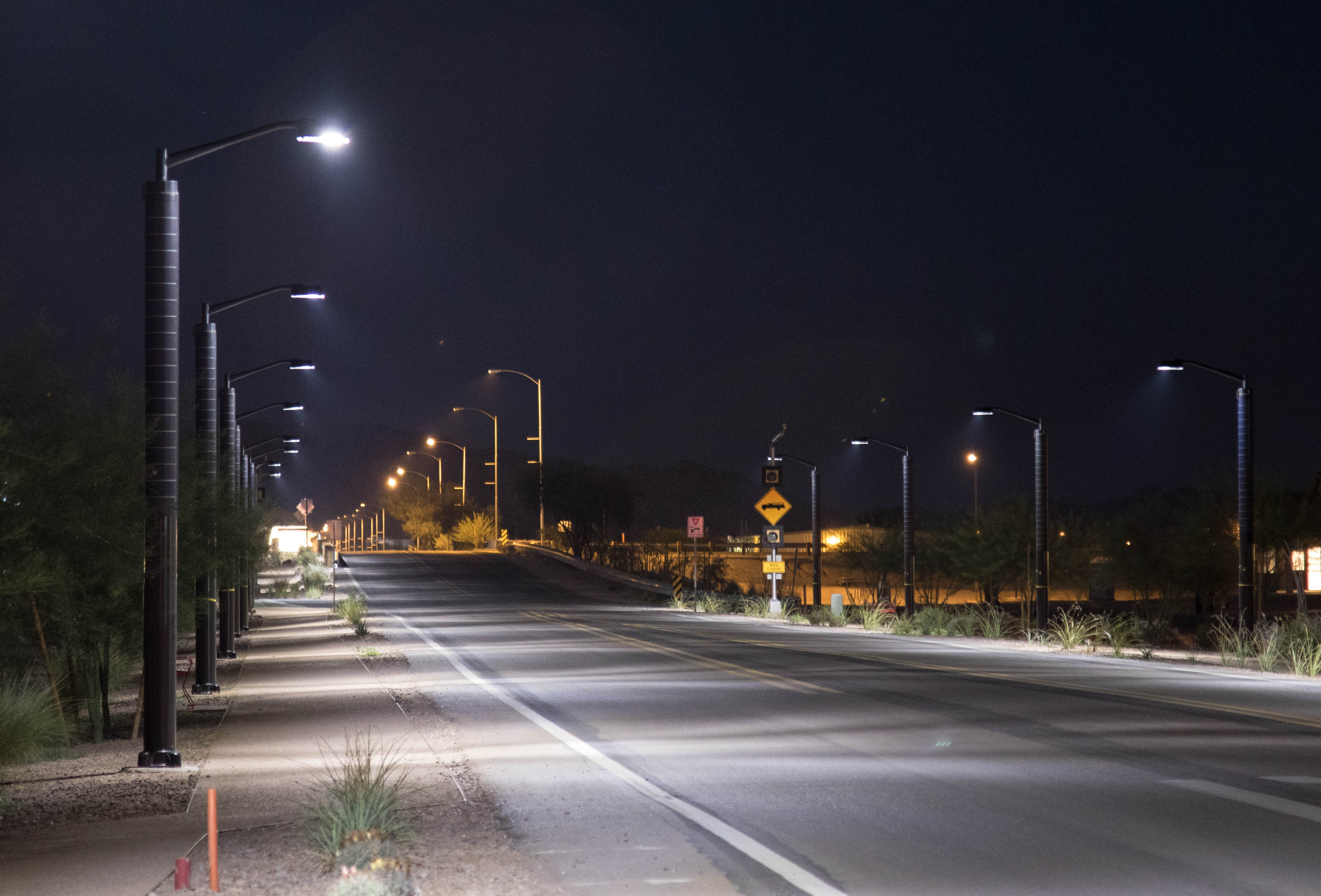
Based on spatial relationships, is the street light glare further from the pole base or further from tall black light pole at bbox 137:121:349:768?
the pole base

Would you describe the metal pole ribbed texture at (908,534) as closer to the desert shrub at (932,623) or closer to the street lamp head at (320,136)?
the desert shrub at (932,623)

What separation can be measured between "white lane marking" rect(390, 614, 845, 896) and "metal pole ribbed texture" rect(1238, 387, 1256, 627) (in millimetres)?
18179

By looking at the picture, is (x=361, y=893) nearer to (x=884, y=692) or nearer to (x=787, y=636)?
(x=884, y=692)

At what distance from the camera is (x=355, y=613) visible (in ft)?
125

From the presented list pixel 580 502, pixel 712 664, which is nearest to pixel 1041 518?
pixel 712 664

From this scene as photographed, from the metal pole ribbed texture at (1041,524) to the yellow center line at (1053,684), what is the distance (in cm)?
746

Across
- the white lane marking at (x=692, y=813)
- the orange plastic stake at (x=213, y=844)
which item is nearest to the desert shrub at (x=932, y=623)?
the white lane marking at (x=692, y=813)

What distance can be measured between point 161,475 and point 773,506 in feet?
125

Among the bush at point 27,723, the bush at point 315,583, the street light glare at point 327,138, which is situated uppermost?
the street light glare at point 327,138

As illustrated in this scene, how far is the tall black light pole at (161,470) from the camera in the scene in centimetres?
1355

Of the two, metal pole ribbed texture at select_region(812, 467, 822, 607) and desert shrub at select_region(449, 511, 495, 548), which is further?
desert shrub at select_region(449, 511, 495, 548)

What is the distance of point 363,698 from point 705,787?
9.14m

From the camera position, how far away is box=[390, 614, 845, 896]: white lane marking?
854 cm

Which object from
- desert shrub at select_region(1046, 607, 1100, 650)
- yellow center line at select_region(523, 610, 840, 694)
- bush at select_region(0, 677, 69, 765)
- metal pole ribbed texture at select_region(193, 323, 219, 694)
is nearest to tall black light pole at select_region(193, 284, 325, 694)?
metal pole ribbed texture at select_region(193, 323, 219, 694)
